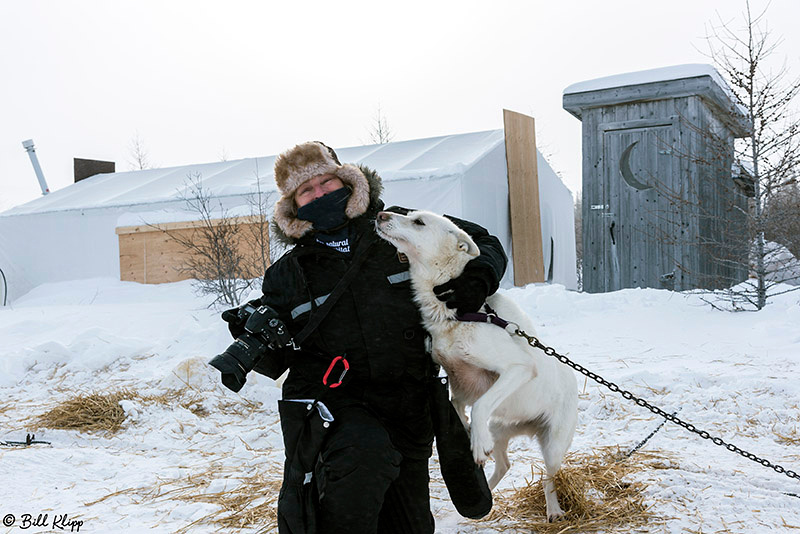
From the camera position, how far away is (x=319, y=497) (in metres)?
2.03

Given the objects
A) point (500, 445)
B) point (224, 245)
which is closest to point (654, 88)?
point (224, 245)

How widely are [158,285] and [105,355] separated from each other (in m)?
5.34

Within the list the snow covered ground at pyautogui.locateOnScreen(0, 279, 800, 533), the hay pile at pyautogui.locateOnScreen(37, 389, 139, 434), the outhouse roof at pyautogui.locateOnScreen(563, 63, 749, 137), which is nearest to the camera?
the snow covered ground at pyautogui.locateOnScreen(0, 279, 800, 533)

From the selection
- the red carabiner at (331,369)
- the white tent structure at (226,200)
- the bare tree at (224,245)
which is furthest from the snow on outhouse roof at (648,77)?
the red carabiner at (331,369)

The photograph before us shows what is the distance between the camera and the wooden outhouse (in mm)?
8516

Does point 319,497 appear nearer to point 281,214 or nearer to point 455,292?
point 455,292

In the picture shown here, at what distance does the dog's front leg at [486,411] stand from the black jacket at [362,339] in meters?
0.19

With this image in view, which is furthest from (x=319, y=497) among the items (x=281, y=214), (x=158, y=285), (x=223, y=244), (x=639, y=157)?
(x=158, y=285)

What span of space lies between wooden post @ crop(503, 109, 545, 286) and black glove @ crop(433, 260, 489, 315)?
868 cm

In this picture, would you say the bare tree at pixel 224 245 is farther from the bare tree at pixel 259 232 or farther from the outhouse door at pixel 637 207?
the outhouse door at pixel 637 207

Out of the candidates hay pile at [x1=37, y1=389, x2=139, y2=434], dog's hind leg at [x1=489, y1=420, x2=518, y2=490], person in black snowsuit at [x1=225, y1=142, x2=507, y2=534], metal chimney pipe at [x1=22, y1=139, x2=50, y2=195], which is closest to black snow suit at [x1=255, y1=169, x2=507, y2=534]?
person in black snowsuit at [x1=225, y1=142, x2=507, y2=534]

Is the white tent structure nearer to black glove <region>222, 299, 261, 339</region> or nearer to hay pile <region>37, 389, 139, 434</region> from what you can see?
hay pile <region>37, 389, 139, 434</region>

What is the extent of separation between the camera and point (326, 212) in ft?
8.09

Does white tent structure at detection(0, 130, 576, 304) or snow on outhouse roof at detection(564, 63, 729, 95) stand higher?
snow on outhouse roof at detection(564, 63, 729, 95)
